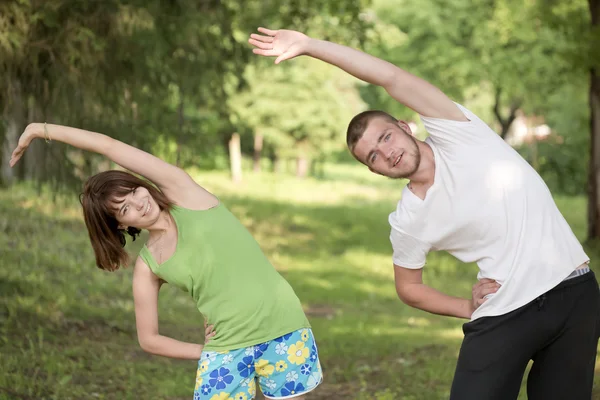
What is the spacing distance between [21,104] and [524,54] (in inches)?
719

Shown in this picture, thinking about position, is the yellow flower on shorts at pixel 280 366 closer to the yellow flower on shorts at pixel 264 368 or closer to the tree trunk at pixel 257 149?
the yellow flower on shorts at pixel 264 368

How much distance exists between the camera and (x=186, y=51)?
367 inches

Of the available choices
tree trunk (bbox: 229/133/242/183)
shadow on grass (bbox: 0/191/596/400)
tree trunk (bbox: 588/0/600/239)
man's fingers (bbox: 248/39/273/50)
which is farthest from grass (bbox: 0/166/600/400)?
tree trunk (bbox: 229/133/242/183)

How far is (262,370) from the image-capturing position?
361cm

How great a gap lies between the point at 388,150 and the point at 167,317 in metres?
7.47

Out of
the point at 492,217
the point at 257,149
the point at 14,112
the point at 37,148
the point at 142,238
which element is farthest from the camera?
the point at 257,149

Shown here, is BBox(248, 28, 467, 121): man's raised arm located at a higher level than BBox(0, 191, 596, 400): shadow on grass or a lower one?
higher

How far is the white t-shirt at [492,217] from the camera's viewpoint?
3330 mm

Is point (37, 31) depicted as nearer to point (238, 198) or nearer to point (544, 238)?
point (544, 238)

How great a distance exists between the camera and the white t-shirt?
3.33m

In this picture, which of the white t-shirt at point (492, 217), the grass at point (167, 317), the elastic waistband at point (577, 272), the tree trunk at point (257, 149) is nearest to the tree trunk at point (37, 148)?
the grass at point (167, 317)

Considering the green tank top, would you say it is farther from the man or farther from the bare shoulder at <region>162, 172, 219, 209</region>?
the man

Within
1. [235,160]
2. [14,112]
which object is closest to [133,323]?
[14,112]

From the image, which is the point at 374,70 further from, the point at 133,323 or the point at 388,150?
the point at 133,323
